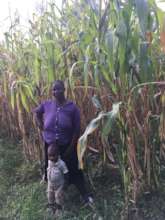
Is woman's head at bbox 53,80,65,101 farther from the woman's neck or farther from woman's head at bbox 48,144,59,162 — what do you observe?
woman's head at bbox 48,144,59,162

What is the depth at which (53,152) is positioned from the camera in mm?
2664

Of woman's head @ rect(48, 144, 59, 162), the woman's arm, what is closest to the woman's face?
the woman's arm

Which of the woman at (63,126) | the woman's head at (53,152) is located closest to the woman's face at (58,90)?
the woman at (63,126)

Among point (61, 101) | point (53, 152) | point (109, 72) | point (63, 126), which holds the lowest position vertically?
point (53, 152)

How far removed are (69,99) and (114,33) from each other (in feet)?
3.22

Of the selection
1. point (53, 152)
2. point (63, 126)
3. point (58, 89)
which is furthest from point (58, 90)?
point (53, 152)

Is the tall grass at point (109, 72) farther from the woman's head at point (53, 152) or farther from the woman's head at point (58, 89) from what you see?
the woman's head at point (53, 152)

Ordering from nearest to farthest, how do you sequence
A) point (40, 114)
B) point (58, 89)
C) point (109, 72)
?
point (109, 72) < point (58, 89) < point (40, 114)

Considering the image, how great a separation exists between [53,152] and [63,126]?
0.62 feet

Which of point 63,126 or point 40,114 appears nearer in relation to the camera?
point 63,126

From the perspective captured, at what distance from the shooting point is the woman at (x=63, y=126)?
2689mm

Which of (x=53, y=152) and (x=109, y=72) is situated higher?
(x=109, y=72)

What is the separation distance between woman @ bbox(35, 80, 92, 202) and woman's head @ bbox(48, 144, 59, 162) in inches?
1.8

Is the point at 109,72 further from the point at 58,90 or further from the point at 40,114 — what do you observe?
the point at 40,114
